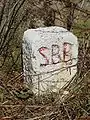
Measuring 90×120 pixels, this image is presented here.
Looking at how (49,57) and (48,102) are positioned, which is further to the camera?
(49,57)

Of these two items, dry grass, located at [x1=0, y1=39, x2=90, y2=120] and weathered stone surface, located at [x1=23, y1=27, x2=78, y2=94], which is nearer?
dry grass, located at [x1=0, y1=39, x2=90, y2=120]

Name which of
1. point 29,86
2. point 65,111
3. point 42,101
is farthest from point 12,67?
point 65,111

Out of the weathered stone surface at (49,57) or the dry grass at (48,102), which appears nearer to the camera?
the dry grass at (48,102)

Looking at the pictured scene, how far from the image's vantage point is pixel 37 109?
4070 millimetres

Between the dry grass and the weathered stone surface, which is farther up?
the weathered stone surface

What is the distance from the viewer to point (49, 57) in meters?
4.41

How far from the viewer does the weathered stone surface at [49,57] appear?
437 cm

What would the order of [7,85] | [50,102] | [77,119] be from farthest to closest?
[7,85] → [50,102] → [77,119]

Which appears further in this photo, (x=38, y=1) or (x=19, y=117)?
(x=38, y=1)

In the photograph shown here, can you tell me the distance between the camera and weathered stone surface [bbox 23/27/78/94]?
4367 mm

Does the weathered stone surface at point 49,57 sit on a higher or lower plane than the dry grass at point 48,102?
higher

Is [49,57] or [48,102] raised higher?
[49,57]

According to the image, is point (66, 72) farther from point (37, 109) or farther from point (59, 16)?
point (59, 16)

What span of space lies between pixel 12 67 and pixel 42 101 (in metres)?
0.84
